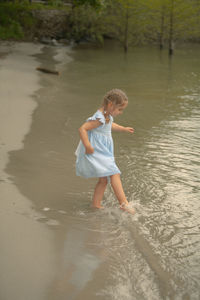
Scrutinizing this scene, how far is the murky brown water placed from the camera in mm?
2992

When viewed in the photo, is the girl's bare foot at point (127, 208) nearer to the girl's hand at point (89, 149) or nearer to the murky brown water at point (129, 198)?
the murky brown water at point (129, 198)

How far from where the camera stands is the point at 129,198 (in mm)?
4504

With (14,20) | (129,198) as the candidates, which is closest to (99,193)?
(129,198)

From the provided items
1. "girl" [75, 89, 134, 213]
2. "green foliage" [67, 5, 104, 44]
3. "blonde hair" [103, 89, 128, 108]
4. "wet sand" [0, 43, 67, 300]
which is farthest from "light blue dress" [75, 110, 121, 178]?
"green foliage" [67, 5, 104, 44]

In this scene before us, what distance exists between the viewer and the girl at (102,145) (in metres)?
3.94

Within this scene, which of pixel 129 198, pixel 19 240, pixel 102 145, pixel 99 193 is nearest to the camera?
pixel 19 240

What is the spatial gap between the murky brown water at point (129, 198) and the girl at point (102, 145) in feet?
1.12

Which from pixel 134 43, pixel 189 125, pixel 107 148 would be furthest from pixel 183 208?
pixel 134 43

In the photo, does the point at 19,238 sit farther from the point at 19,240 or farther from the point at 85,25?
the point at 85,25

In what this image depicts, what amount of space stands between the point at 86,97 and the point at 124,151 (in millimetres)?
4159

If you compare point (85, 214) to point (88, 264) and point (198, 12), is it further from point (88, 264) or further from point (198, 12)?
point (198, 12)

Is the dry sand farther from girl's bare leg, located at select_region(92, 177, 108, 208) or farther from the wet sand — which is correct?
girl's bare leg, located at select_region(92, 177, 108, 208)

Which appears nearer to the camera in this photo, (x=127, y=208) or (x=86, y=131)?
(x=86, y=131)

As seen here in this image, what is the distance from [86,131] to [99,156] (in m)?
0.27
